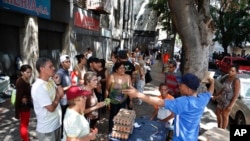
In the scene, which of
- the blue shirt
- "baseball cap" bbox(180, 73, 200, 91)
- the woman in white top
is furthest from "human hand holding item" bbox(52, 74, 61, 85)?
"baseball cap" bbox(180, 73, 200, 91)

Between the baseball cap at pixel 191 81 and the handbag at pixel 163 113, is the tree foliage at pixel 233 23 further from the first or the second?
the baseball cap at pixel 191 81

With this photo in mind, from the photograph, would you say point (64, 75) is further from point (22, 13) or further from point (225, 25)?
point (225, 25)

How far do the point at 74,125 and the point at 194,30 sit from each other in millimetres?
2796

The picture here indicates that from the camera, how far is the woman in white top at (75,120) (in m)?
2.78

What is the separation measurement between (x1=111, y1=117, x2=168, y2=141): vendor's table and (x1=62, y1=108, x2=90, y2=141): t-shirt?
119 centimetres

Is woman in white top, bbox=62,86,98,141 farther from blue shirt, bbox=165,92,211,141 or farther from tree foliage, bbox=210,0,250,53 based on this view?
tree foliage, bbox=210,0,250,53

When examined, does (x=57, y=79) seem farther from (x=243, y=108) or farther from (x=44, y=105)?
(x=243, y=108)

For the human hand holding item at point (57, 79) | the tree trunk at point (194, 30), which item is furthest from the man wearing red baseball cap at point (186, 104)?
the human hand holding item at point (57, 79)

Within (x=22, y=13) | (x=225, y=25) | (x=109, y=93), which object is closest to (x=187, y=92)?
(x=109, y=93)

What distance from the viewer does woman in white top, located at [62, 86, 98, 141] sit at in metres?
2.78

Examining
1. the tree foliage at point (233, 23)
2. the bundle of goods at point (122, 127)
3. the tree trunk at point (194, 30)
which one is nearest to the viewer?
the bundle of goods at point (122, 127)

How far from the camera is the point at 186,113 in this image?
3.08 meters

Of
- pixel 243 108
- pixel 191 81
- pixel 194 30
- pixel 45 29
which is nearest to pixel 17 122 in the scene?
pixel 194 30

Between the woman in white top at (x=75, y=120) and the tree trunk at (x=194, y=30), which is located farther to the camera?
the tree trunk at (x=194, y=30)
